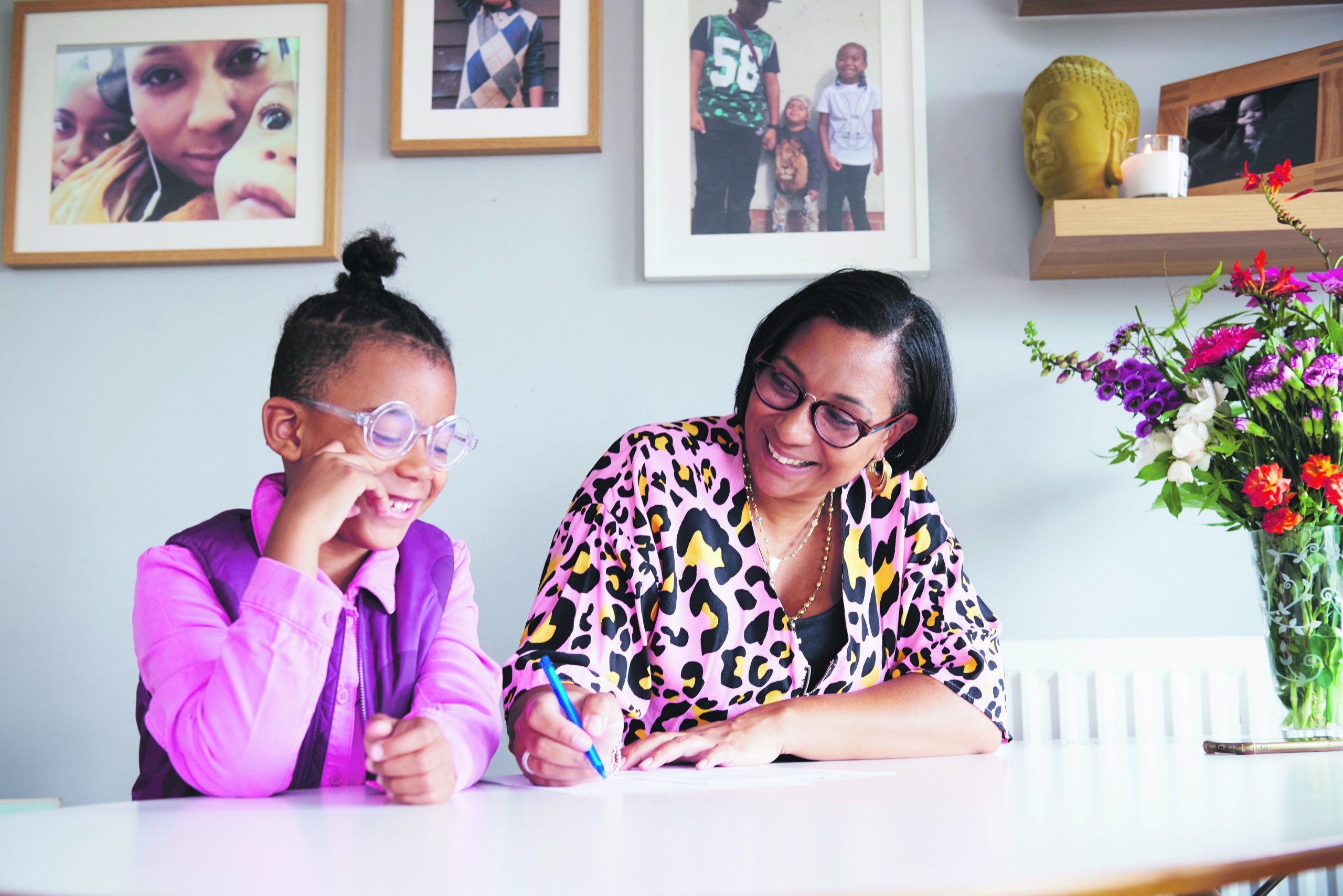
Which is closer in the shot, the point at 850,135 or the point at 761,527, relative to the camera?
the point at 761,527

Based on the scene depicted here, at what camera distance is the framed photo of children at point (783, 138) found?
1.99 meters

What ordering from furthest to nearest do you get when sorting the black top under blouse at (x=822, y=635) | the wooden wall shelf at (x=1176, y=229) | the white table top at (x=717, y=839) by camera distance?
1. the wooden wall shelf at (x=1176, y=229)
2. the black top under blouse at (x=822, y=635)
3. the white table top at (x=717, y=839)

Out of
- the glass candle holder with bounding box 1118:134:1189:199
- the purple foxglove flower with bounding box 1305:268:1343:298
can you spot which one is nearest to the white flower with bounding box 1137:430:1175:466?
the purple foxglove flower with bounding box 1305:268:1343:298

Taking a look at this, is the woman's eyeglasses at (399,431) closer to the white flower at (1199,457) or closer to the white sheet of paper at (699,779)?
the white sheet of paper at (699,779)

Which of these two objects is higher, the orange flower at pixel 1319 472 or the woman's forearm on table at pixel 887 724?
the orange flower at pixel 1319 472

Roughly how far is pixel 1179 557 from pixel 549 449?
117 centimetres

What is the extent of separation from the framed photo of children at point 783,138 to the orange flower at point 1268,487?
81 cm

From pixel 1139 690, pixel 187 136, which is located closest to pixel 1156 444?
pixel 1139 690

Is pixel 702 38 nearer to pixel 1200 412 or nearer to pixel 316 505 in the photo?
pixel 1200 412

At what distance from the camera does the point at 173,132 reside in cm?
209

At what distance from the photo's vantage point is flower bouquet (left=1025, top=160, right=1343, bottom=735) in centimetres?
128

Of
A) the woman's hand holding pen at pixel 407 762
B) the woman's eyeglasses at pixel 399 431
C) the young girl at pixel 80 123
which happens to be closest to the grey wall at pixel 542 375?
the young girl at pixel 80 123

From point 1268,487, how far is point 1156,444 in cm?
17

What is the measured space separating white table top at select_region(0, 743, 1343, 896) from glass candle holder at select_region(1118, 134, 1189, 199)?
1.13m
